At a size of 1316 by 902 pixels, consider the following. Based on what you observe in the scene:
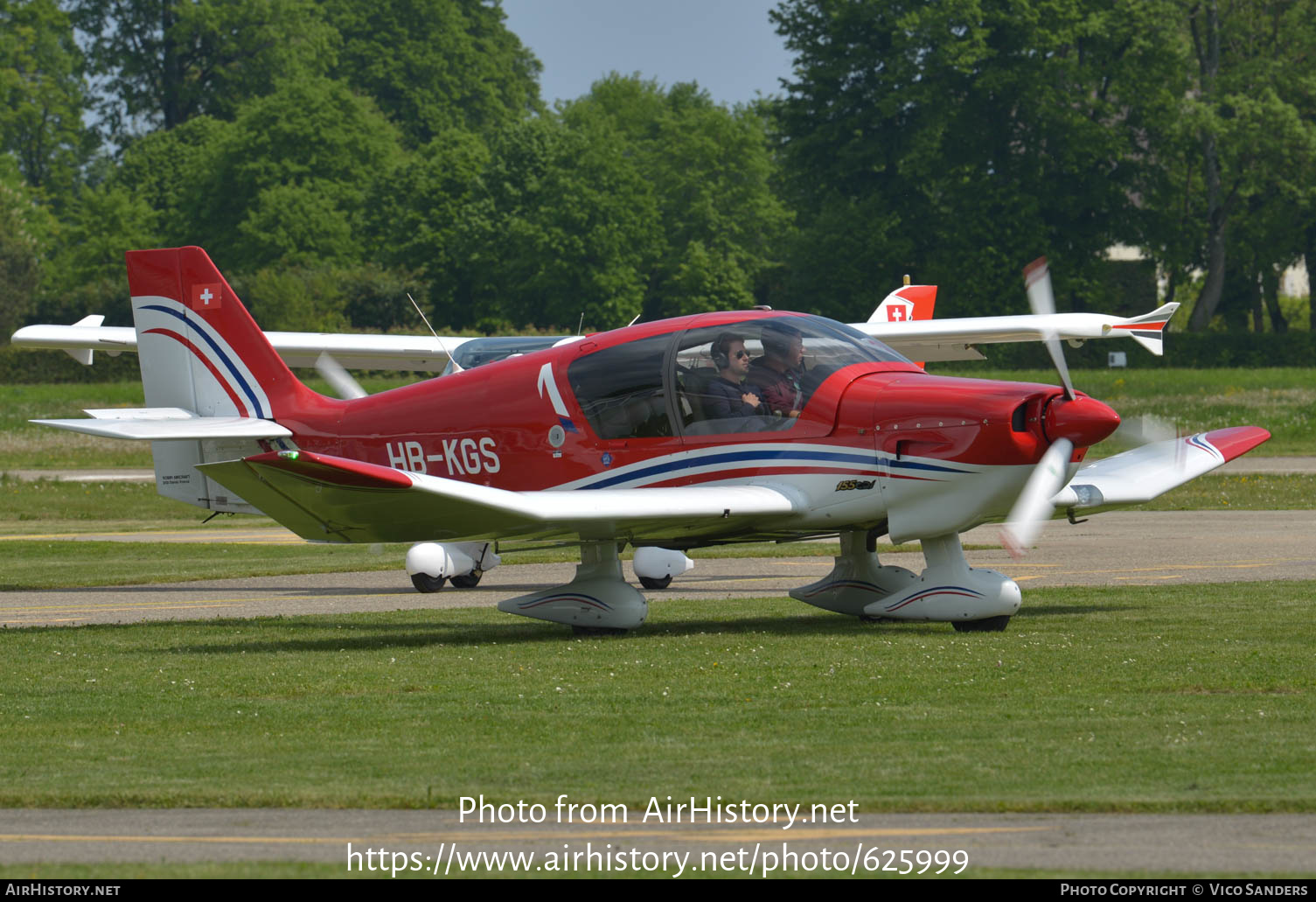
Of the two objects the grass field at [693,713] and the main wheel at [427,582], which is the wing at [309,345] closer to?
the main wheel at [427,582]

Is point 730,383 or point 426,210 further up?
point 426,210

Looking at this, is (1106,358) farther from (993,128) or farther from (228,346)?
(228,346)

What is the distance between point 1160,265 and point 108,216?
54.2m

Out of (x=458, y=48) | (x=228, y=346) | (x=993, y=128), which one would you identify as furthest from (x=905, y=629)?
(x=458, y=48)

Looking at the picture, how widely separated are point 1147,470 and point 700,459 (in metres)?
4.09

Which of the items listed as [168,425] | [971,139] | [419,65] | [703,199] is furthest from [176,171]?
[168,425]

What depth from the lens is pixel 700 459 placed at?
13.5 m

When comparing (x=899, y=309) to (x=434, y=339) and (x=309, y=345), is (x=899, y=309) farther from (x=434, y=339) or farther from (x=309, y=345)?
(x=309, y=345)

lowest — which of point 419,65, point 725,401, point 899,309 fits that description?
point 725,401

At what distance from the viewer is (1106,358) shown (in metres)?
67.5

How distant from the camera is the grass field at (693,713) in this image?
7641 mm

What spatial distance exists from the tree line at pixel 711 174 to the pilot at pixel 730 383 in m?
62.4
